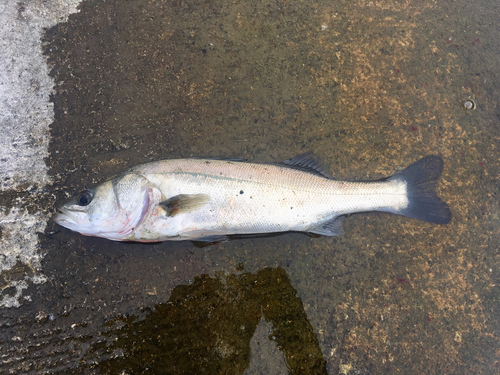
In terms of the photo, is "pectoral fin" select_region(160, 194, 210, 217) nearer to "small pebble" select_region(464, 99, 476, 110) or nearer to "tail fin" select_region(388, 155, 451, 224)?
"tail fin" select_region(388, 155, 451, 224)

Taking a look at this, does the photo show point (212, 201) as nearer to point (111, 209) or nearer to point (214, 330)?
point (111, 209)

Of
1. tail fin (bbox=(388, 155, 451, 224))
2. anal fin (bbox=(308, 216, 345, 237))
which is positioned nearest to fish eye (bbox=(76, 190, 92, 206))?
anal fin (bbox=(308, 216, 345, 237))

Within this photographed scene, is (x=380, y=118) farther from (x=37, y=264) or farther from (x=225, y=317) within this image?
(x=37, y=264)

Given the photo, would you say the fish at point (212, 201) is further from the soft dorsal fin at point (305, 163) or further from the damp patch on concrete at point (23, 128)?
the damp patch on concrete at point (23, 128)

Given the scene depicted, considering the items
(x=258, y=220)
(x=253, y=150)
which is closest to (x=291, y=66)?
(x=253, y=150)

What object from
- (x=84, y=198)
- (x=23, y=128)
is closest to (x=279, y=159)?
(x=84, y=198)

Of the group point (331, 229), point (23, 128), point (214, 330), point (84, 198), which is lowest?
point (214, 330)

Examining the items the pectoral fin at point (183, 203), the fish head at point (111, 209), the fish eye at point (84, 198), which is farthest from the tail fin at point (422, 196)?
the fish eye at point (84, 198)
